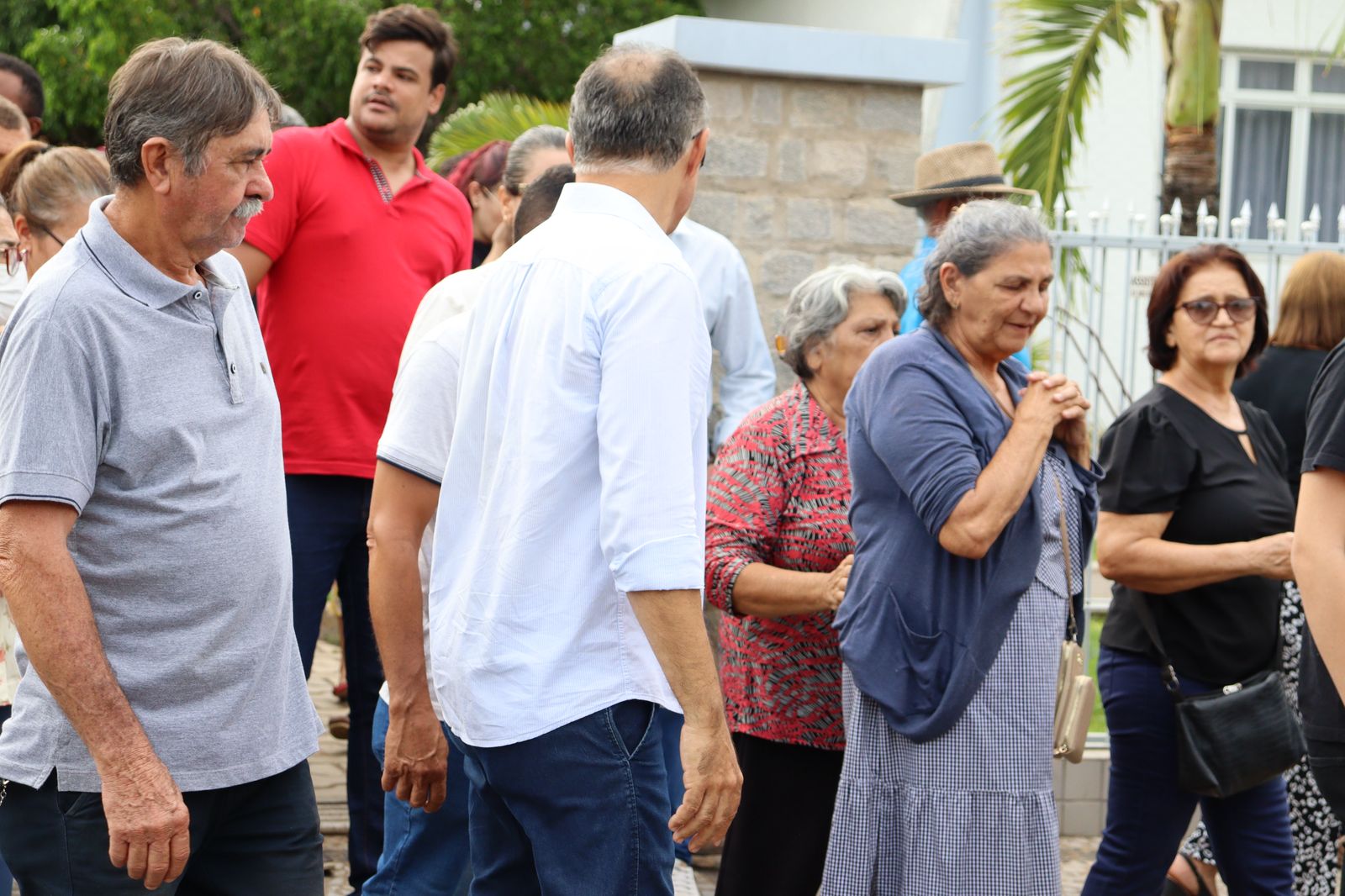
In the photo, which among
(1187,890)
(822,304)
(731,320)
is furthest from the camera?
(731,320)

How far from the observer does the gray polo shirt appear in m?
2.25

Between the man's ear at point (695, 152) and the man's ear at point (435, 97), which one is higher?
the man's ear at point (435, 97)

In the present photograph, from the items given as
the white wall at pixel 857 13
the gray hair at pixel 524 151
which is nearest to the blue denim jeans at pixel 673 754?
the gray hair at pixel 524 151

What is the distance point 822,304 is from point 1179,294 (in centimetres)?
105

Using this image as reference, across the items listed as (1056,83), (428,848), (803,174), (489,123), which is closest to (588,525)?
(428,848)

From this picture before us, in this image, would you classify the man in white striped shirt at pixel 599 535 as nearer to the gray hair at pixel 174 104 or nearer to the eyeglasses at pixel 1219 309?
the gray hair at pixel 174 104

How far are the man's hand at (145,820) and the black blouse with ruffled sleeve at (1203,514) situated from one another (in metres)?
2.60

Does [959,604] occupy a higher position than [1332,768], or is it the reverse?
[959,604]

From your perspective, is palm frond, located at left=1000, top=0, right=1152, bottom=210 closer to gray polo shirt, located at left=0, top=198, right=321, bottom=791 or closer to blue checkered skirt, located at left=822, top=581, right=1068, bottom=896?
blue checkered skirt, located at left=822, top=581, right=1068, bottom=896

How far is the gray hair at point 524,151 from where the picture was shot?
4031 mm

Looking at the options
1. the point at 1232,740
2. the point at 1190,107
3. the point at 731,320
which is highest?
the point at 1190,107

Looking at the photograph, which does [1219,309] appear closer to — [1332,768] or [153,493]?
[1332,768]

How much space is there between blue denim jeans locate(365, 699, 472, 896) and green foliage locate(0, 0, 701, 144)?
1291cm

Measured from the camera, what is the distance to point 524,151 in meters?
4.07
